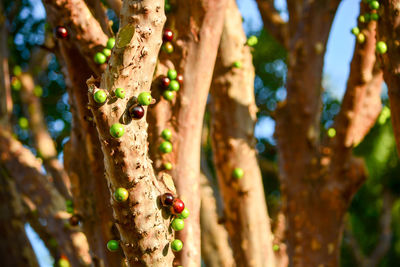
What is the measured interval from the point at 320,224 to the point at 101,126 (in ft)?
6.86

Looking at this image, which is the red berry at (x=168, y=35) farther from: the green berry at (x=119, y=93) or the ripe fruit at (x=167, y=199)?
the ripe fruit at (x=167, y=199)

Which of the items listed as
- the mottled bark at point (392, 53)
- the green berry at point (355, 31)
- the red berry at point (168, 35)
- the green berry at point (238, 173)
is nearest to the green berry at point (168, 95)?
the red berry at point (168, 35)

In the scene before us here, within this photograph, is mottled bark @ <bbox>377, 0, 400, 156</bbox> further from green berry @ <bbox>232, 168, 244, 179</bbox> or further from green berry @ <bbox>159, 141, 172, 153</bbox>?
green berry @ <bbox>159, 141, 172, 153</bbox>

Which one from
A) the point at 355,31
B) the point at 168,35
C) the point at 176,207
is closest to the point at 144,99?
the point at 176,207

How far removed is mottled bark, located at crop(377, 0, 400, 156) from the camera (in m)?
2.14

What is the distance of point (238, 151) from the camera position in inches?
110

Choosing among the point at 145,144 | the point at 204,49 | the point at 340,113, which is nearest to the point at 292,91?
the point at 340,113

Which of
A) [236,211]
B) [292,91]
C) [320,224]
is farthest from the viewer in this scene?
[292,91]

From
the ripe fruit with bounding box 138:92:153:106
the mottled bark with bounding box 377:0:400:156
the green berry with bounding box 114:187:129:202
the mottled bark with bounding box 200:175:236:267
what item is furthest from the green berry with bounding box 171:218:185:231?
the mottled bark with bounding box 200:175:236:267

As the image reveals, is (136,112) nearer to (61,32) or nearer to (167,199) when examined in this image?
(167,199)

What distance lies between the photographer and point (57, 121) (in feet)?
20.9

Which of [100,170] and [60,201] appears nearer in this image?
[100,170]

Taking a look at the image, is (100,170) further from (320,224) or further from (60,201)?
(320,224)

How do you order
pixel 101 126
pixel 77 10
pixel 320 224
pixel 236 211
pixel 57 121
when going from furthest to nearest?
pixel 57 121, pixel 320 224, pixel 236 211, pixel 77 10, pixel 101 126
